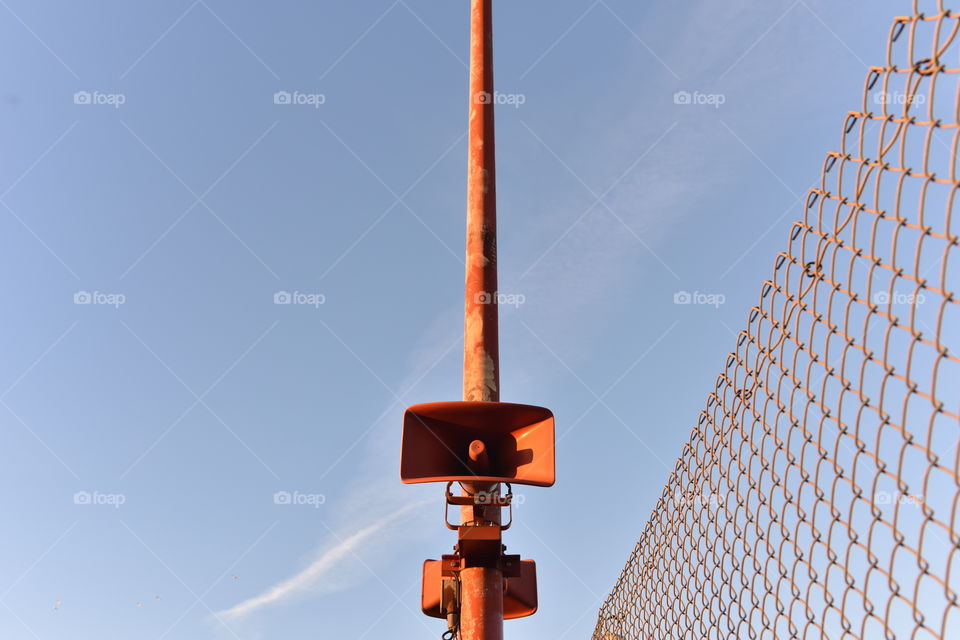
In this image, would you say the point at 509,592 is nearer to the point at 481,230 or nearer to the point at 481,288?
the point at 481,288

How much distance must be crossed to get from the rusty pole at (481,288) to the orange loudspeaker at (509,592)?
0.43 ft

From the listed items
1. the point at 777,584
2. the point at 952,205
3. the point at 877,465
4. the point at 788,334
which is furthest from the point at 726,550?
the point at 952,205

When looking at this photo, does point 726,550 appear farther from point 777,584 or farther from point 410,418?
point 410,418

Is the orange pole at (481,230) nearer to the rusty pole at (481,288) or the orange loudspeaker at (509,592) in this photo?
the rusty pole at (481,288)

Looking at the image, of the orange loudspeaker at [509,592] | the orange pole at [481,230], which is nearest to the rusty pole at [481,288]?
the orange pole at [481,230]

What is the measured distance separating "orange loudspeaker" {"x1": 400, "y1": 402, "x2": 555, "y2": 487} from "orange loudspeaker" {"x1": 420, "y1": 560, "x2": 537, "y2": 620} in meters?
0.39

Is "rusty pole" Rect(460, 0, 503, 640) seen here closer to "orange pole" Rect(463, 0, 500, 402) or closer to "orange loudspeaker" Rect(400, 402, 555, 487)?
"orange pole" Rect(463, 0, 500, 402)

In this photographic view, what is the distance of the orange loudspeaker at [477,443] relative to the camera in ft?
9.56

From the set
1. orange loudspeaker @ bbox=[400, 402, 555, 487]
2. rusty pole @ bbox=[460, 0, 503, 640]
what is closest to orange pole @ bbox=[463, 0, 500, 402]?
rusty pole @ bbox=[460, 0, 503, 640]

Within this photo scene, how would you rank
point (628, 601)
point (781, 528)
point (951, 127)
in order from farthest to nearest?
point (628, 601) → point (781, 528) → point (951, 127)

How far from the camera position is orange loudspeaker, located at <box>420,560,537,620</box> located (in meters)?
3.07

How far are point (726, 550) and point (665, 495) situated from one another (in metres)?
0.60

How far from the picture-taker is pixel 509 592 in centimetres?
312

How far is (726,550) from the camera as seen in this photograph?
9.92 feet
